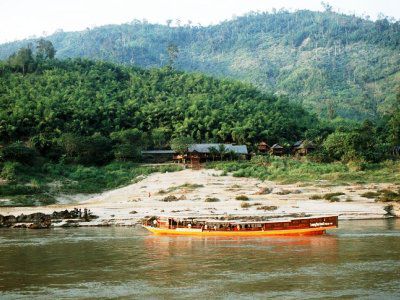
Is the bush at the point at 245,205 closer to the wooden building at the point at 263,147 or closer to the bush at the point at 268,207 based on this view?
the bush at the point at 268,207

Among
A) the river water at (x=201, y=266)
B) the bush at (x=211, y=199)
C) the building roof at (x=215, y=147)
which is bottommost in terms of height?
the river water at (x=201, y=266)

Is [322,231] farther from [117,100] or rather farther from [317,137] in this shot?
[117,100]

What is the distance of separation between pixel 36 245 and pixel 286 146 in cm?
6423

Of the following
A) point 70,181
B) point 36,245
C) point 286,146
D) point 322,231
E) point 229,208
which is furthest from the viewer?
point 286,146

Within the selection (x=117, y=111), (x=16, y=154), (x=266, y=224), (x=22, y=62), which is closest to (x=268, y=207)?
(x=266, y=224)

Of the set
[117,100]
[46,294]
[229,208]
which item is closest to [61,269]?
[46,294]

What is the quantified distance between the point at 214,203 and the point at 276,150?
39.4 m

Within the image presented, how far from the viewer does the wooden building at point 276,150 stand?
96688 millimetres

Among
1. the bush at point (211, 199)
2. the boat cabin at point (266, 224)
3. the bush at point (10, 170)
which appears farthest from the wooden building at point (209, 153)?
the boat cabin at point (266, 224)

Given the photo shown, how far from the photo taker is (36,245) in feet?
138

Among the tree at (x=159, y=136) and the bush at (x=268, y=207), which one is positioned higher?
the tree at (x=159, y=136)

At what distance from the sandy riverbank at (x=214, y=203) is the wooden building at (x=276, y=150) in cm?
2390

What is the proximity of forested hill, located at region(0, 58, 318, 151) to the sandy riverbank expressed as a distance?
80.1 feet

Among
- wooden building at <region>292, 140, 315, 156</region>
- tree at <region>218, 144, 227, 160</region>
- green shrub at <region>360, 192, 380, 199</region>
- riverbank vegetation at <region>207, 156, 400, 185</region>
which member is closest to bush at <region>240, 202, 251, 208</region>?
riverbank vegetation at <region>207, 156, 400, 185</region>
